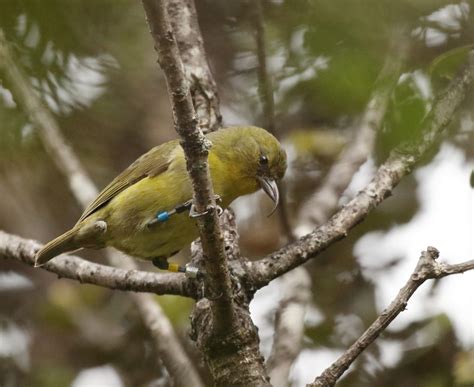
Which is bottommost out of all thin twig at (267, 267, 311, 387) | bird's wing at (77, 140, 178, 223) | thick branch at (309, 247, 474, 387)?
thick branch at (309, 247, 474, 387)

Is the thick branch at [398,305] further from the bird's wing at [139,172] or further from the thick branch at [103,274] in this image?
the bird's wing at [139,172]

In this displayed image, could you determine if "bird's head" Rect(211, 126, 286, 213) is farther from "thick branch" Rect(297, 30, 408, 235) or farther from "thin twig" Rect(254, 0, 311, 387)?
"thin twig" Rect(254, 0, 311, 387)

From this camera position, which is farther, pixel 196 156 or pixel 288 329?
pixel 288 329

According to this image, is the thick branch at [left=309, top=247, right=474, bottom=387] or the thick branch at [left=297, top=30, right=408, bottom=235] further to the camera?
the thick branch at [left=297, top=30, right=408, bottom=235]

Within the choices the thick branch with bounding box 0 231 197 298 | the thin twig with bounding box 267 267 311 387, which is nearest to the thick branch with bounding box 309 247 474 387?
the thin twig with bounding box 267 267 311 387

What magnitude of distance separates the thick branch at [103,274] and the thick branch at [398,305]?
108 cm

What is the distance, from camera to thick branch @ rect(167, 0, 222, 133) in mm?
4453

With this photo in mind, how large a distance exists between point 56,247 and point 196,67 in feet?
4.32

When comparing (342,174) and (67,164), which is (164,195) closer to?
(67,164)

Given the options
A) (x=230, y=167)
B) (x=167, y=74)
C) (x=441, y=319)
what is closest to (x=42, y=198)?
(x=230, y=167)

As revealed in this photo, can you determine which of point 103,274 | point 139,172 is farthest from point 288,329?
point 139,172

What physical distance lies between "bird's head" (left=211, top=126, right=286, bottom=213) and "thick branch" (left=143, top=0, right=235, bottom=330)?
1.43m

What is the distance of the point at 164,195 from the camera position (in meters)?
4.25

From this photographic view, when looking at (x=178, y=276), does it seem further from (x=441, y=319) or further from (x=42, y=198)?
(x=42, y=198)
